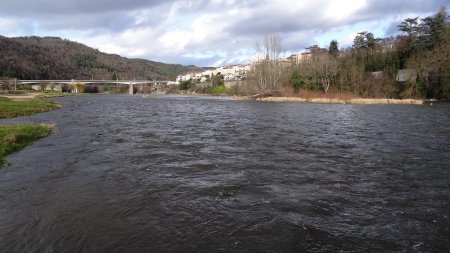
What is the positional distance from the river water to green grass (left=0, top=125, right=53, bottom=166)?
760 millimetres

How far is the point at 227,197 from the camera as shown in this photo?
12.3 meters

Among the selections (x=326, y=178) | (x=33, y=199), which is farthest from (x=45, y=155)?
(x=326, y=178)

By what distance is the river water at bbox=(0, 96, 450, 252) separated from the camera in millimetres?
8930

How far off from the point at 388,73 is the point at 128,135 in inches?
3268

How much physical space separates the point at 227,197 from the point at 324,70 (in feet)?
294

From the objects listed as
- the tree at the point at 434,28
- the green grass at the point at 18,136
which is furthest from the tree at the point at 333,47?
the green grass at the point at 18,136

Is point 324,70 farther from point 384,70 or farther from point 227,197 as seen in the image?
point 227,197

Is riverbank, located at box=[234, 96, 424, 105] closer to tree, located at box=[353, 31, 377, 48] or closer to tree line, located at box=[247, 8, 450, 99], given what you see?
tree line, located at box=[247, 8, 450, 99]

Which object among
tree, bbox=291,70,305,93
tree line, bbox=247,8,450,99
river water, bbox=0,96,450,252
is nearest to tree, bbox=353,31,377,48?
tree line, bbox=247,8,450,99

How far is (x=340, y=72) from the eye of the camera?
9712 cm

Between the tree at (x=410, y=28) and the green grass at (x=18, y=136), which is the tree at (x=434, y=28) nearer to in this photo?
the tree at (x=410, y=28)

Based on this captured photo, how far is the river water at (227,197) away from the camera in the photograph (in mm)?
8930

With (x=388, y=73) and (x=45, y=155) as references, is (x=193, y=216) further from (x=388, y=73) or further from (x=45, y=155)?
(x=388, y=73)

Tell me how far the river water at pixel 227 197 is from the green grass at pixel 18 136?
760 mm
